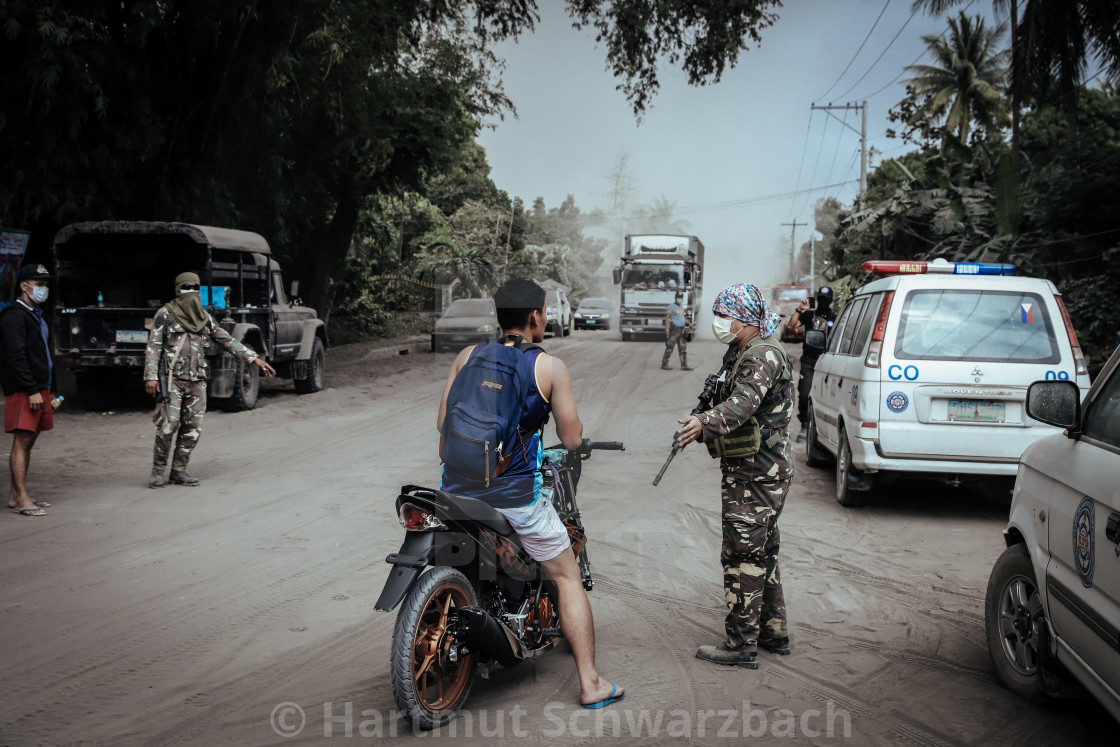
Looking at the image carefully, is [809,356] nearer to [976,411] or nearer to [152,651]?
[976,411]

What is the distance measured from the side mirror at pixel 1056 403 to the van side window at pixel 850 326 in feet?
15.4

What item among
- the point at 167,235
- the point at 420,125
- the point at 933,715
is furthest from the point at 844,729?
the point at 420,125

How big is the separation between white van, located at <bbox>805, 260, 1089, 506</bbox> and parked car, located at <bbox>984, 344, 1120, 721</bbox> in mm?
2974

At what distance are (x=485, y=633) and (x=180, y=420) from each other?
6.04 meters

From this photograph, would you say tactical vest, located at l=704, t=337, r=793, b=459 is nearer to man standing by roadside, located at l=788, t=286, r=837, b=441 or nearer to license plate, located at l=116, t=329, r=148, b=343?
man standing by roadside, located at l=788, t=286, r=837, b=441

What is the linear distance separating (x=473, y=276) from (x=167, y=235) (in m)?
27.3

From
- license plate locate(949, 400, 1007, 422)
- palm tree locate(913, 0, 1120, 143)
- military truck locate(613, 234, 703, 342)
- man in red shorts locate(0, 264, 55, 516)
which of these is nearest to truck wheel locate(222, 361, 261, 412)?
man in red shorts locate(0, 264, 55, 516)

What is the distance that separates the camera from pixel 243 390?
14.0 metres

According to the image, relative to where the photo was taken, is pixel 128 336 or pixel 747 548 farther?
pixel 128 336

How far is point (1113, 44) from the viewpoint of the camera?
56.1 feet

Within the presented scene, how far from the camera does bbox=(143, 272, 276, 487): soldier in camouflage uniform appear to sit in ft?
28.6

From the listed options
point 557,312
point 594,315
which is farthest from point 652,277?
point 594,315

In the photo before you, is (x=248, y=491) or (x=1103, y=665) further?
(x=248, y=491)

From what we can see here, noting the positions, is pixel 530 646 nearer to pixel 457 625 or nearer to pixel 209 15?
pixel 457 625
